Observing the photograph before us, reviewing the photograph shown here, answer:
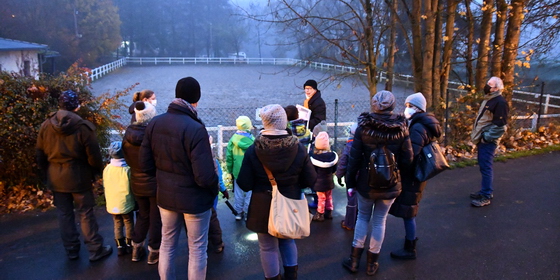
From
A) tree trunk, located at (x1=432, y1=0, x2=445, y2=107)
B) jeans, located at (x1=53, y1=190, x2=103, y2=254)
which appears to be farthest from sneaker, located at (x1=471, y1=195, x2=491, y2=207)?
jeans, located at (x1=53, y1=190, x2=103, y2=254)

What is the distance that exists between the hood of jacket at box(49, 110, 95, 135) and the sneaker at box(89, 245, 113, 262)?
1.23 m

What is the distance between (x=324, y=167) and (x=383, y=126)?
4.61ft

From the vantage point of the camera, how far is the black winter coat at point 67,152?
3588 millimetres

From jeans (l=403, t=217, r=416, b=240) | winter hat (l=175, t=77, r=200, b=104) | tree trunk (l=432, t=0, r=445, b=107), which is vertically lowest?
jeans (l=403, t=217, r=416, b=240)

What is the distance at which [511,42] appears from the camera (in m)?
8.86

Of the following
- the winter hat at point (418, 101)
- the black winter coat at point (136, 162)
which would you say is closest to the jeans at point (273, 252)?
the black winter coat at point (136, 162)

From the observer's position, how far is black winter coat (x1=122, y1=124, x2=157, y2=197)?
3.44 m

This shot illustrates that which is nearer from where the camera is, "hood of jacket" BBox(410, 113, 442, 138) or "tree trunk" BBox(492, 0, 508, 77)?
"hood of jacket" BBox(410, 113, 442, 138)

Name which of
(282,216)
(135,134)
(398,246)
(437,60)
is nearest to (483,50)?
(437,60)

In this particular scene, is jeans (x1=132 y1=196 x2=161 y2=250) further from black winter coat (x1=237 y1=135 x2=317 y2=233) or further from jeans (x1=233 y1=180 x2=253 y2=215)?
jeans (x1=233 y1=180 x2=253 y2=215)

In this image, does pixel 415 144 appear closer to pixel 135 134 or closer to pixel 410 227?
pixel 410 227

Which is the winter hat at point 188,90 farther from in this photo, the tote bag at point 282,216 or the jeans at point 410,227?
the jeans at point 410,227

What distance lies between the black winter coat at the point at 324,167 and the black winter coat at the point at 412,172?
99cm

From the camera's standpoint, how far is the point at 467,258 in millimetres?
4000
